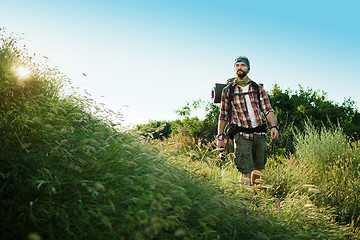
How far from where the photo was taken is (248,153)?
442 centimetres

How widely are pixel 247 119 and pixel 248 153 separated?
0.51m

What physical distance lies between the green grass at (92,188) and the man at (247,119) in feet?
1.81

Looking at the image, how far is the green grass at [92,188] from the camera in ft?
6.54

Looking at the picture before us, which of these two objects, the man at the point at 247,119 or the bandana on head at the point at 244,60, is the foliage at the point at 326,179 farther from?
the bandana on head at the point at 244,60

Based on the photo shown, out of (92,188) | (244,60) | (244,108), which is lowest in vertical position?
(92,188)

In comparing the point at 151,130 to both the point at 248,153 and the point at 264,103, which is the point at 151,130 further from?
the point at 264,103

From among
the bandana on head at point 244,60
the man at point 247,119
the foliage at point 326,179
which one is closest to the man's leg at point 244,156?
the man at point 247,119

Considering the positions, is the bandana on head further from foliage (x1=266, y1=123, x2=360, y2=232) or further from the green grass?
foliage (x1=266, y1=123, x2=360, y2=232)

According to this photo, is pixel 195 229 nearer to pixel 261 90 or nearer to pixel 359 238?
pixel 359 238

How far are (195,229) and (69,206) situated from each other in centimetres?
116

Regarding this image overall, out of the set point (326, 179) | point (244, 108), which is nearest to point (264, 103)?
point (244, 108)

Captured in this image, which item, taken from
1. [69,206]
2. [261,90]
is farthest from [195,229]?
[261,90]

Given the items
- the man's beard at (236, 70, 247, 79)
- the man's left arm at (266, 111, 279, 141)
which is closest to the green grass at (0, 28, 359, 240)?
the man's left arm at (266, 111, 279, 141)

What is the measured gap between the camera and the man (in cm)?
443
